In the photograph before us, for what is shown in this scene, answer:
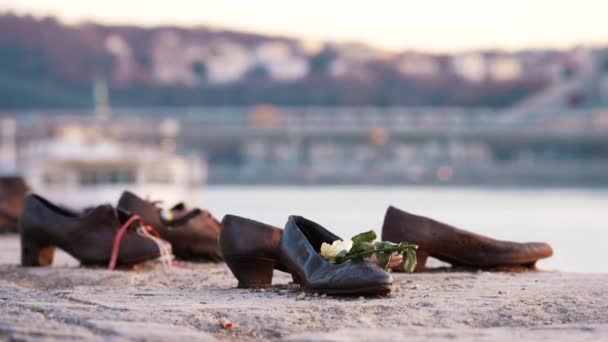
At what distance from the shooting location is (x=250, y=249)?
5.99 metres

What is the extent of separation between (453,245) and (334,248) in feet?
5.40

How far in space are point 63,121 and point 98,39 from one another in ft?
194

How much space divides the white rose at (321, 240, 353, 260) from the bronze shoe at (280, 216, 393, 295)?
0.03m

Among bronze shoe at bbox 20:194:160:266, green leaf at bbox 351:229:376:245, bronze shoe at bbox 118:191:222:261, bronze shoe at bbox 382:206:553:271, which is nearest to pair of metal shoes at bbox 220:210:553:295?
bronze shoe at bbox 382:206:553:271

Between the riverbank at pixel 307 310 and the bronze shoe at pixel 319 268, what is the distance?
0.06 meters

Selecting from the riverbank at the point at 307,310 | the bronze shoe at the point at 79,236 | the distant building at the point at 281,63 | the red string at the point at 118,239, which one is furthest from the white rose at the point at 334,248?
the distant building at the point at 281,63

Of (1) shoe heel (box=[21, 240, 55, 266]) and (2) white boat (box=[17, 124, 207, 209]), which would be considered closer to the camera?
(1) shoe heel (box=[21, 240, 55, 266])

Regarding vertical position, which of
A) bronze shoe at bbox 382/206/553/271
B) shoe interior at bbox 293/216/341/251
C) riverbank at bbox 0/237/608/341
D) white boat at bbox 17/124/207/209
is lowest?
white boat at bbox 17/124/207/209

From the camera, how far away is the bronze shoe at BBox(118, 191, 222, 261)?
26.2 ft

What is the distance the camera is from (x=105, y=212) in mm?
7293

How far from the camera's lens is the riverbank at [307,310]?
435 centimetres

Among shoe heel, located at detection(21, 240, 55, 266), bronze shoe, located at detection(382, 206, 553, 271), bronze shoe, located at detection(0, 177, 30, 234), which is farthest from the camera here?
bronze shoe, located at detection(0, 177, 30, 234)

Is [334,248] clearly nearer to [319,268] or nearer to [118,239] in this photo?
[319,268]

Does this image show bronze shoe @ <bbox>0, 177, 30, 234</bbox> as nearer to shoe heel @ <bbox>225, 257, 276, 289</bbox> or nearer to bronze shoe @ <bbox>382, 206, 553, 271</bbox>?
bronze shoe @ <bbox>382, 206, 553, 271</bbox>
